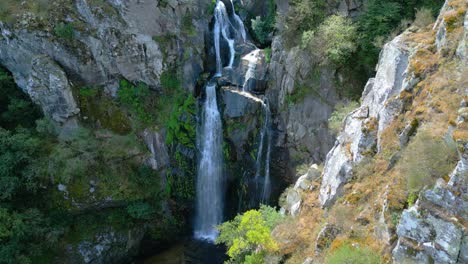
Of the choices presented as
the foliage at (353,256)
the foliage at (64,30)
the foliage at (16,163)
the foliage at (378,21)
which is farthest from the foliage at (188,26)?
the foliage at (353,256)

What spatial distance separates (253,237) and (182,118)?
11.7m

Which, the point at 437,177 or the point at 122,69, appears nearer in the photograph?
the point at 437,177

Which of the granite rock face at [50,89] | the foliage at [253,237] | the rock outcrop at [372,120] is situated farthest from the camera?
the granite rock face at [50,89]

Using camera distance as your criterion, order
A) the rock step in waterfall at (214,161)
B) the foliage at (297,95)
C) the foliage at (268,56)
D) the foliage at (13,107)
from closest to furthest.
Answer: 1. the foliage at (297,95)
2. the foliage at (13,107)
3. the foliage at (268,56)
4. the rock step in waterfall at (214,161)

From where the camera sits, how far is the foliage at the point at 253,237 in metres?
12.3

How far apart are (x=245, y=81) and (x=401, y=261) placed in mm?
16093

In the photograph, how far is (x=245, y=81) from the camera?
22172 millimetres

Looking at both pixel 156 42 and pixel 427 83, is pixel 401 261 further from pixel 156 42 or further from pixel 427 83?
pixel 156 42

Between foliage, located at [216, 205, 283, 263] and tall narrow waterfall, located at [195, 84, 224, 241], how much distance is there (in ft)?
26.2

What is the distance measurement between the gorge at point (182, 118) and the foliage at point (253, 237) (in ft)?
0.19

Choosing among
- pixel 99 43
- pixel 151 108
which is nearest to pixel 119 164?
pixel 151 108

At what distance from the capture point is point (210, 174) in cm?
2297

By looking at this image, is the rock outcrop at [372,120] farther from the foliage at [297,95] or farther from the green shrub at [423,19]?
the foliage at [297,95]

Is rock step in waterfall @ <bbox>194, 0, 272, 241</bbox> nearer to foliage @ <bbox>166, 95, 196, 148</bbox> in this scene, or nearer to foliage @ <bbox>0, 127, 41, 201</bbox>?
foliage @ <bbox>166, 95, 196, 148</bbox>
